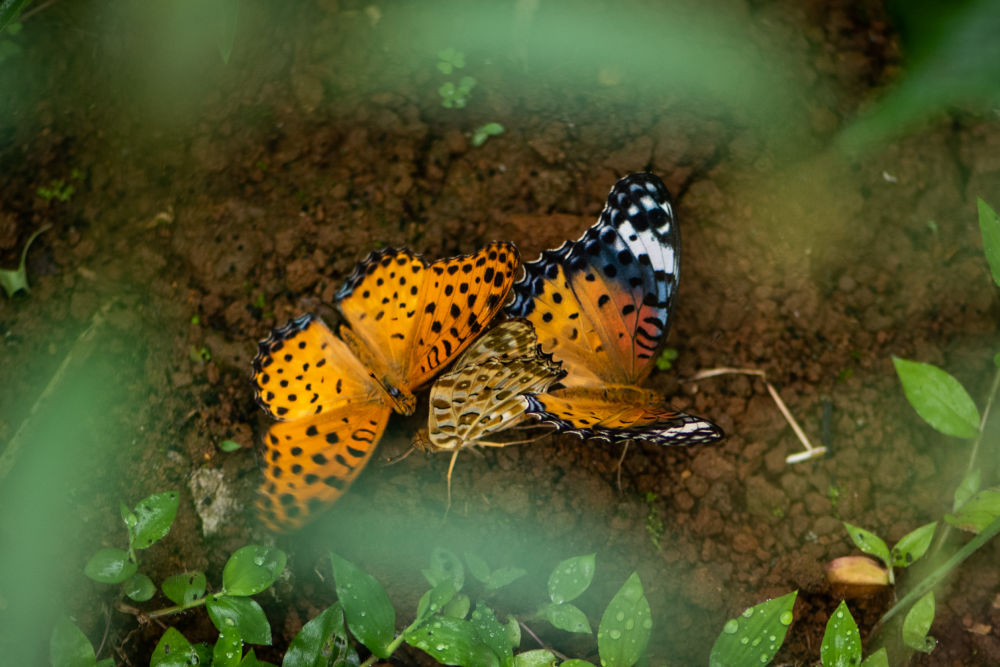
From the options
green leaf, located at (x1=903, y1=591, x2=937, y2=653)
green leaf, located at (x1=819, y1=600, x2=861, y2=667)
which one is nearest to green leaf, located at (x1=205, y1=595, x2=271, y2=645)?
green leaf, located at (x1=819, y1=600, x2=861, y2=667)

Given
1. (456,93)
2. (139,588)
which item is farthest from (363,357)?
(456,93)

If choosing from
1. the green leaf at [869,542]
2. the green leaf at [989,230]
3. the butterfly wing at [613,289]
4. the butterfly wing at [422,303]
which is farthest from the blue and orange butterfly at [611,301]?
the green leaf at [989,230]

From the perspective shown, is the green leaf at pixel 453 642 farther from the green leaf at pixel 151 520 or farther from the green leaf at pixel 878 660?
the green leaf at pixel 878 660

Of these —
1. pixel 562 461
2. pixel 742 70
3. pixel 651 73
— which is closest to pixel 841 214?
pixel 742 70

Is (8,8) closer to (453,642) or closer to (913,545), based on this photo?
(453,642)

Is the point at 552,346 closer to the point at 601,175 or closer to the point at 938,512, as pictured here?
the point at 601,175
